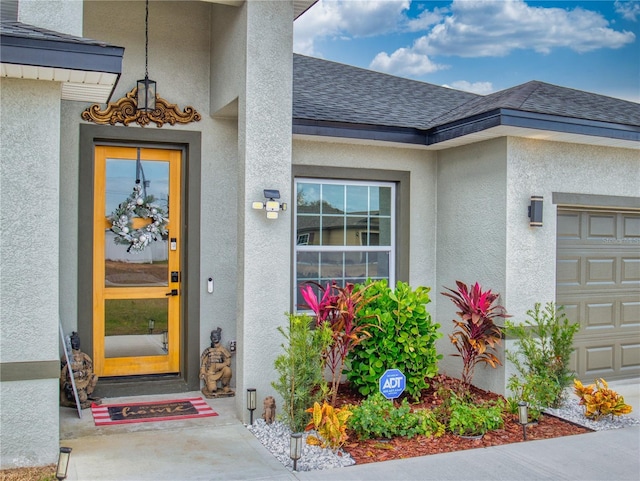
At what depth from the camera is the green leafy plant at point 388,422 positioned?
531 centimetres

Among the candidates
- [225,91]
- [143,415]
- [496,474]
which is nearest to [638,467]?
[496,474]

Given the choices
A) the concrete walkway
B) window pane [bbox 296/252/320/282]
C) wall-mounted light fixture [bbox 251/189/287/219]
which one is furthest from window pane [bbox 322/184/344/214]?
the concrete walkway

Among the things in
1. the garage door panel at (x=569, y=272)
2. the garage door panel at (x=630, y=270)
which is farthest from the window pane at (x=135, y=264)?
the garage door panel at (x=630, y=270)

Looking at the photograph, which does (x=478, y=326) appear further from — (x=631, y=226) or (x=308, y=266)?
(x=631, y=226)

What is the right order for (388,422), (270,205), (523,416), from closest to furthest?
(388,422) < (523,416) < (270,205)

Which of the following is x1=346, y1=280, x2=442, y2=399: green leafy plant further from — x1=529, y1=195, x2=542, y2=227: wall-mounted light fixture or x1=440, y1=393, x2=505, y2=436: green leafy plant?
x1=529, y1=195, x2=542, y2=227: wall-mounted light fixture

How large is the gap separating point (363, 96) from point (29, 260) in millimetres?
5640

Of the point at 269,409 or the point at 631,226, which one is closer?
the point at 269,409

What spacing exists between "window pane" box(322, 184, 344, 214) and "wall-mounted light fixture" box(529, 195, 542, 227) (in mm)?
2251

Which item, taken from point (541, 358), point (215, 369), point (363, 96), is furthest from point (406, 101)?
point (215, 369)

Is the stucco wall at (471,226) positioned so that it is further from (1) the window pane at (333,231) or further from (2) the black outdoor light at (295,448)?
(2) the black outdoor light at (295,448)

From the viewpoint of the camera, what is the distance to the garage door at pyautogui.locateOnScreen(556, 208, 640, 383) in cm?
739

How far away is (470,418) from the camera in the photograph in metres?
5.51

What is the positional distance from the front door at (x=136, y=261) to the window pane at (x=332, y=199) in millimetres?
1760
